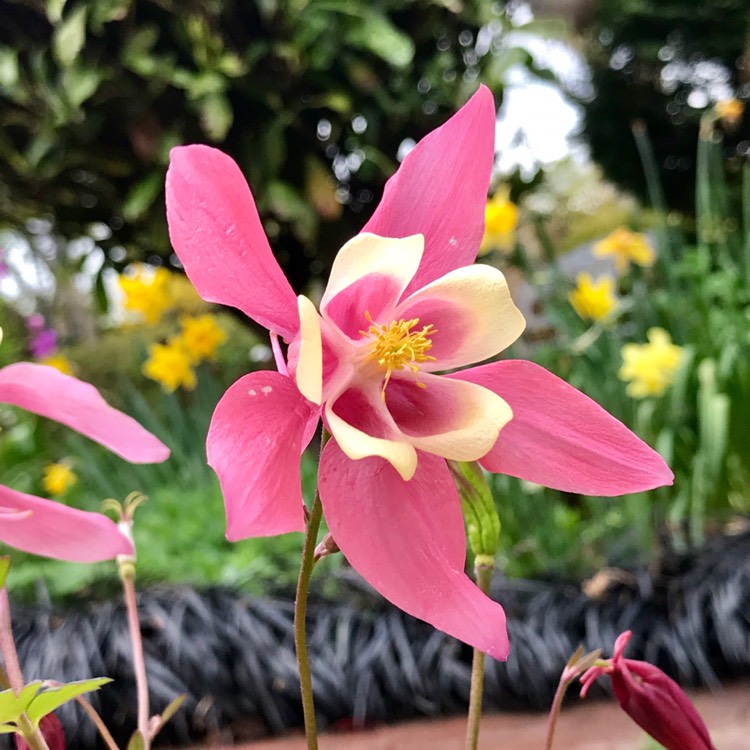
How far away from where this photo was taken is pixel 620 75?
8.28ft

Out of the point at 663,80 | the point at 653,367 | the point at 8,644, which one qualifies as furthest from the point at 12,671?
the point at 663,80

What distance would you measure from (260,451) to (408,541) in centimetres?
6

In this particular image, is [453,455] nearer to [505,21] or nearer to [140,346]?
[505,21]

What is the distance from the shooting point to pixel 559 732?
0.79m

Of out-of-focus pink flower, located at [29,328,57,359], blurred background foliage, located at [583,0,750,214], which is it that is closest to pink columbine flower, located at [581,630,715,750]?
out-of-focus pink flower, located at [29,328,57,359]

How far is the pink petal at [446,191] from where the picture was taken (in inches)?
9.8

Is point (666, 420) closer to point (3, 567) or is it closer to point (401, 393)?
point (401, 393)

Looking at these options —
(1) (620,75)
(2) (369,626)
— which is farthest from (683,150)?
(2) (369,626)

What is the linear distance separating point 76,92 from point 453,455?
112 centimetres

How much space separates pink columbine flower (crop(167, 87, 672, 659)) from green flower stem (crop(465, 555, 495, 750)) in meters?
0.03

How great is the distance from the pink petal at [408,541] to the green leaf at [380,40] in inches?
41.4

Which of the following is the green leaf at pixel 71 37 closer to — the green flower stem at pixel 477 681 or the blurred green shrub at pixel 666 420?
the blurred green shrub at pixel 666 420

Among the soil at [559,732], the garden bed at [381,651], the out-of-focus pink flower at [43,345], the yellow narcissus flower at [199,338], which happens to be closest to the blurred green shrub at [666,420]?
the garden bed at [381,651]

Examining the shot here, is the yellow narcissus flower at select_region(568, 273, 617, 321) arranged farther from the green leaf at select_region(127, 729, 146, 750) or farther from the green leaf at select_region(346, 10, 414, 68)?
the green leaf at select_region(127, 729, 146, 750)
